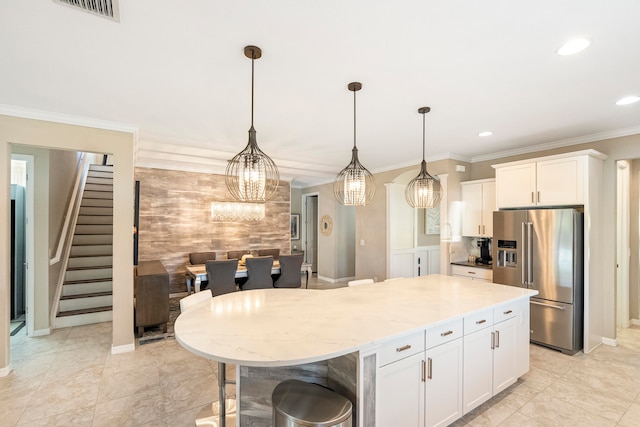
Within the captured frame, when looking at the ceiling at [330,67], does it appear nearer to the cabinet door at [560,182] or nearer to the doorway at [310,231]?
the cabinet door at [560,182]

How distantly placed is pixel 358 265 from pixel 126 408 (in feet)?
15.5

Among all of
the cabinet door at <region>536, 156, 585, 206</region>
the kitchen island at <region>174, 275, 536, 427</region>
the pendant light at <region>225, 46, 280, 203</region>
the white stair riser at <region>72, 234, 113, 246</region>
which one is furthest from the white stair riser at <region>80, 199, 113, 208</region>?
the cabinet door at <region>536, 156, 585, 206</region>

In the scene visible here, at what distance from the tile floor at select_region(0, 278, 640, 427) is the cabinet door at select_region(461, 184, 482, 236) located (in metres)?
1.77

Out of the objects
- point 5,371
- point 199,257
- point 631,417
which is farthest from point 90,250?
point 631,417

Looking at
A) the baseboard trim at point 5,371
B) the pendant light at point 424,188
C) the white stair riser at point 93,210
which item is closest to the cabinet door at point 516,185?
→ the pendant light at point 424,188

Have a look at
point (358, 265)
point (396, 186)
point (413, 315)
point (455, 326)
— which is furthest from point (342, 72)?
point (358, 265)

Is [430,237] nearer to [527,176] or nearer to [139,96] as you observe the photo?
[527,176]

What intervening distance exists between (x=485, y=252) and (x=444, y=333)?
10.8 feet

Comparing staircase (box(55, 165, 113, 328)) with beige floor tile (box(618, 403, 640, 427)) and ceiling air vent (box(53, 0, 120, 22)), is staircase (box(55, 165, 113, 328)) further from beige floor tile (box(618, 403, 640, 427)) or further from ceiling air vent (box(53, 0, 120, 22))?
beige floor tile (box(618, 403, 640, 427))

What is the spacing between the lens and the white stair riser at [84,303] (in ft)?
14.0

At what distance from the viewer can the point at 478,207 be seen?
4.60 meters

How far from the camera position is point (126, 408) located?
236 cm

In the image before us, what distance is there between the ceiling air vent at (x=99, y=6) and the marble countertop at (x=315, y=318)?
1.77m

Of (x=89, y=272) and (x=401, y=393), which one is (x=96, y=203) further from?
(x=401, y=393)
